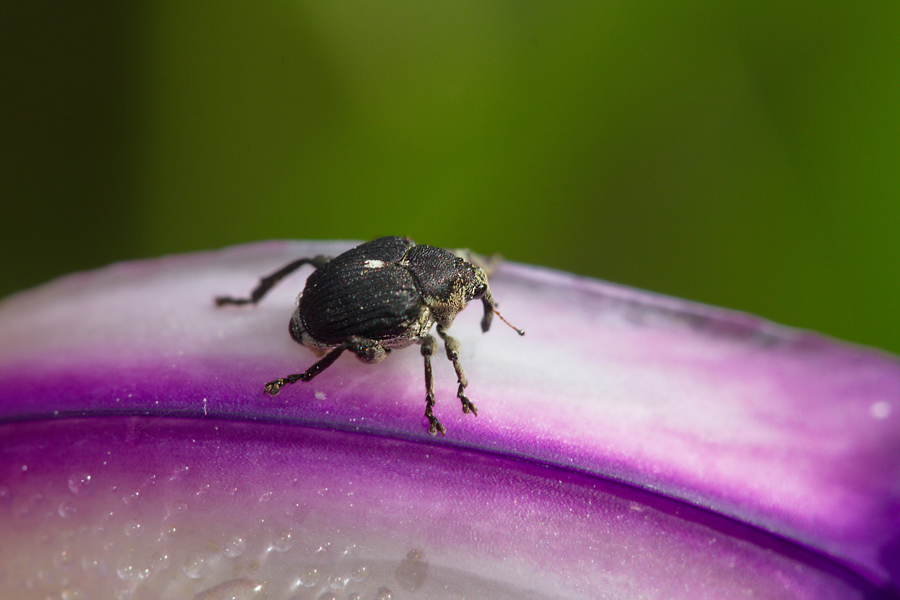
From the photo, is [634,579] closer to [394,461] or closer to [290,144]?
[394,461]

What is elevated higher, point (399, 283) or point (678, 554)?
point (399, 283)

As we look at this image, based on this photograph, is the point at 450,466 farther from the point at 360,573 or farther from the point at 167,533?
the point at 167,533

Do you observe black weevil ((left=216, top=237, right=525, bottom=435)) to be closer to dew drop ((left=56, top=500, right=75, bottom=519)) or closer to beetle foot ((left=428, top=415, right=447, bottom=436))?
beetle foot ((left=428, top=415, right=447, bottom=436))

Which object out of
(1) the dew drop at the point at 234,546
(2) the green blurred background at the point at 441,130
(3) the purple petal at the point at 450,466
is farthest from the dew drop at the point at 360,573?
(2) the green blurred background at the point at 441,130

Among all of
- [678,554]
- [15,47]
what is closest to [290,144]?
[15,47]

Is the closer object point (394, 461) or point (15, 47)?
point (394, 461)

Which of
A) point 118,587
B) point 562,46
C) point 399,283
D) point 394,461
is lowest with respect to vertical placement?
point 118,587

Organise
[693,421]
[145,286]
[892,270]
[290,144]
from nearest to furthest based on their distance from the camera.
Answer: [693,421], [145,286], [892,270], [290,144]

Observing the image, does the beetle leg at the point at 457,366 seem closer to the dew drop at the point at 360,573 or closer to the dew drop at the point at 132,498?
the dew drop at the point at 360,573
